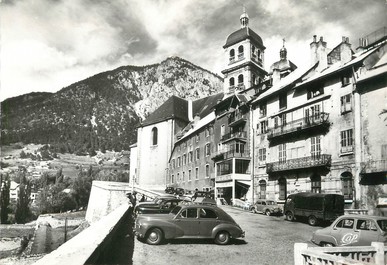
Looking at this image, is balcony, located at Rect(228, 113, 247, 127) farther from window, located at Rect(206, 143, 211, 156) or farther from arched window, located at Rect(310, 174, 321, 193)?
arched window, located at Rect(310, 174, 321, 193)

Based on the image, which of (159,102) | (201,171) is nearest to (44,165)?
(159,102)

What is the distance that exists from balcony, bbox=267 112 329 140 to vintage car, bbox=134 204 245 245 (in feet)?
66.2

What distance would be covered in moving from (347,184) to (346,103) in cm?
688

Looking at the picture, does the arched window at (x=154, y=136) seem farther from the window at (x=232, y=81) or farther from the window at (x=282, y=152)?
the window at (x=282, y=152)

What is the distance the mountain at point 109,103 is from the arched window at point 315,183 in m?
69.6

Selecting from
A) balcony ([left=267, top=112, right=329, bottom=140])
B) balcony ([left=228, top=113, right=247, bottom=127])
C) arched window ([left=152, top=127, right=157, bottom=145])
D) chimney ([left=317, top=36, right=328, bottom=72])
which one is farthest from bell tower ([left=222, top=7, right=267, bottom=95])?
arched window ([left=152, top=127, right=157, bottom=145])

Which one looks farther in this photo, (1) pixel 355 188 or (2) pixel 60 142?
(2) pixel 60 142

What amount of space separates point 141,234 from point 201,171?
39.3m

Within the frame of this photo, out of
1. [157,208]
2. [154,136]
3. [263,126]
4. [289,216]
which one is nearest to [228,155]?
[263,126]

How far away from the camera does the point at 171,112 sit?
2628 inches

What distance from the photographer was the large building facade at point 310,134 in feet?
82.5

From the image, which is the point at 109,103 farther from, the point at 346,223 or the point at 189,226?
the point at 346,223

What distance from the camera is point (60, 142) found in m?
160

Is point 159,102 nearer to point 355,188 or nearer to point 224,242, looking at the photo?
point 355,188
